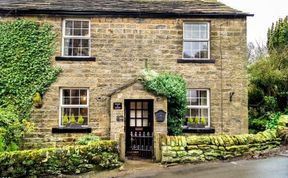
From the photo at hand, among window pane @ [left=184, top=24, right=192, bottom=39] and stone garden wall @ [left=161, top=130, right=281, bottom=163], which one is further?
window pane @ [left=184, top=24, right=192, bottom=39]

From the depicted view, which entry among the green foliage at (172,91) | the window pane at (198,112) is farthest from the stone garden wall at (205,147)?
the window pane at (198,112)

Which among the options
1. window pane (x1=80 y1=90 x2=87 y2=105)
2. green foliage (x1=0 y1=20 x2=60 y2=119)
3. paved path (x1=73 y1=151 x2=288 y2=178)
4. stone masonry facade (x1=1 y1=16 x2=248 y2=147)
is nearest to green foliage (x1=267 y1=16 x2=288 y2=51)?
stone masonry facade (x1=1 y1=16 x2=248 y2=147)

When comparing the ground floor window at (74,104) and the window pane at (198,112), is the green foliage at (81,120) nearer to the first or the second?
the ground floor window at (74,104)

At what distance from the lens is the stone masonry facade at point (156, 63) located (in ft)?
48.9

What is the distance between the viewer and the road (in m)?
10.0

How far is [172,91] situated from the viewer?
14.3 meters

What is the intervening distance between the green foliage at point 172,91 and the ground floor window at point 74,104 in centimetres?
280

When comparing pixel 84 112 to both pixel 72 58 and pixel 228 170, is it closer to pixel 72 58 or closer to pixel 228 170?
pixel 72 58

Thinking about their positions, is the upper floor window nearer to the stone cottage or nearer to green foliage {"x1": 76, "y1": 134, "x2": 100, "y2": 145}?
the stone cottage

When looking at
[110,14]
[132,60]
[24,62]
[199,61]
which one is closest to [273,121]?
[199,61]

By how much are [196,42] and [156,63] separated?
2035 mm

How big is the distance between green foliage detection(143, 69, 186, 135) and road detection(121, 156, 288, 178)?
2970 mm

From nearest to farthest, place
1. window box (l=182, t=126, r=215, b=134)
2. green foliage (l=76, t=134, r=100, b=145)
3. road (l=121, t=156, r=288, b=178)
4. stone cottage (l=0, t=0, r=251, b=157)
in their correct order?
road (l=121, t=156, r=288, b=178) < green foliage (l=76, t=134, r=100, b=145) < stone cottage (l=0, t=0, r=251, b=157) < window box (l=182, t=126, r=215, b=134)

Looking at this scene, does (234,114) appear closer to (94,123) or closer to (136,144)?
(136,144)
